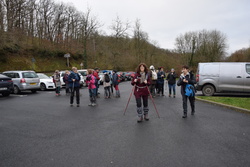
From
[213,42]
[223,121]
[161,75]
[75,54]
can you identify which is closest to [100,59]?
[75,54]

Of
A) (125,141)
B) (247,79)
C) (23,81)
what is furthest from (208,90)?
(23,81)

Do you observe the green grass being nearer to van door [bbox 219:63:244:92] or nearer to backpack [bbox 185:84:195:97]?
van door [bbox 219:63:244:92]

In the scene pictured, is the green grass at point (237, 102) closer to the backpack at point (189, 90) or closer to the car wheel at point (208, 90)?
the car wheel at point (208, 90)

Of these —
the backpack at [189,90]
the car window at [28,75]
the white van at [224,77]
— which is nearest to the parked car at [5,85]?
the car window at [28,75]

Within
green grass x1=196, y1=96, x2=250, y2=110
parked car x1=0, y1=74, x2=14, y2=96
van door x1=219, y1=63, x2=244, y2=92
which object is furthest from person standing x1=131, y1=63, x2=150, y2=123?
parked car x1=0, y1=74, x2=14, y2=96

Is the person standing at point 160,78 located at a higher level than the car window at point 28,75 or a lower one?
lower

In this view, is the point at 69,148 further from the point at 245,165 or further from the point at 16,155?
the point at 245,165

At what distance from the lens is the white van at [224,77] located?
37.0 ft

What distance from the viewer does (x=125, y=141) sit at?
14.9 feet

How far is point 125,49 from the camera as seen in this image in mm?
50531

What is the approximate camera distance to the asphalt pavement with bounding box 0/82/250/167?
3572 mm

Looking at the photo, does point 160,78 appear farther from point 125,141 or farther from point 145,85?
point 125,141

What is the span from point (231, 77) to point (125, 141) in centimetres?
937

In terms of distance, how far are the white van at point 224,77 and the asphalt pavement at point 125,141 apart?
190 inches
